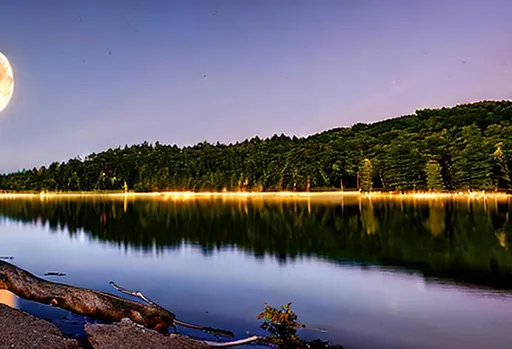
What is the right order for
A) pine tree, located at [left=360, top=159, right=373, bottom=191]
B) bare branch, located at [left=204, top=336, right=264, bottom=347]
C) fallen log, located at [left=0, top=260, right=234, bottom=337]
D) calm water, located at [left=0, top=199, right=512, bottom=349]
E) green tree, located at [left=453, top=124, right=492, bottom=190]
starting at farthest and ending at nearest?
1. pine tree, located at [left=360, top=159, right=373, bottom=191]
2. green tree, located at [left=453, top=124, right=492, bottom=190]
3. calm water, located at [left=0, top=199, right=512, bottom=349]
4. fallen log, located at [left=0, top=260, right=234, bottom=337]
5. bare branch, located at [left=204, top=336, right=264, bottom=347]

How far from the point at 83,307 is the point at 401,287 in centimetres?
1280

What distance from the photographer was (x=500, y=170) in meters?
108

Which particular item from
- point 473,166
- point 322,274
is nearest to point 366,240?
point 322,274

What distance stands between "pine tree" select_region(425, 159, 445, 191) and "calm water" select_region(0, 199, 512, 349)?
72.1 metres

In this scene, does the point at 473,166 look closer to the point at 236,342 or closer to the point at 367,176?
the point at 367,176

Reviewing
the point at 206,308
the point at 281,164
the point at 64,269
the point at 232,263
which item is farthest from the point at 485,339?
the point at 281,164

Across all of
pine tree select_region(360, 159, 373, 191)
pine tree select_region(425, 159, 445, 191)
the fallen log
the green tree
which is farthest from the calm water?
pine tree select_region(360, 159, 373, 191)

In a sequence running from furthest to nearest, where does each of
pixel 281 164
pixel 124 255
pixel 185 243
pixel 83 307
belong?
pixel 281 164, pixel 185 243, pixel 124 255, pixel 83 307

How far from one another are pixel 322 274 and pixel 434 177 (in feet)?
335

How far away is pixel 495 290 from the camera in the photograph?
19.2m

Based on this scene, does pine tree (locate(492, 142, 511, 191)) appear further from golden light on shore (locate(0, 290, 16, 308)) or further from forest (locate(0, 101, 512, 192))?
golden light on shore (locate(0, 290, 16, 308))

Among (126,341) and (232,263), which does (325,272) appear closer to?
(232,263)

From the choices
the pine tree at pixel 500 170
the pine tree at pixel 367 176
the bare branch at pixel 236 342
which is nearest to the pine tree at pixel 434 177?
the pine tree at pixel 500 170

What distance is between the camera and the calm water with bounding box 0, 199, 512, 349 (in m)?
15.0
